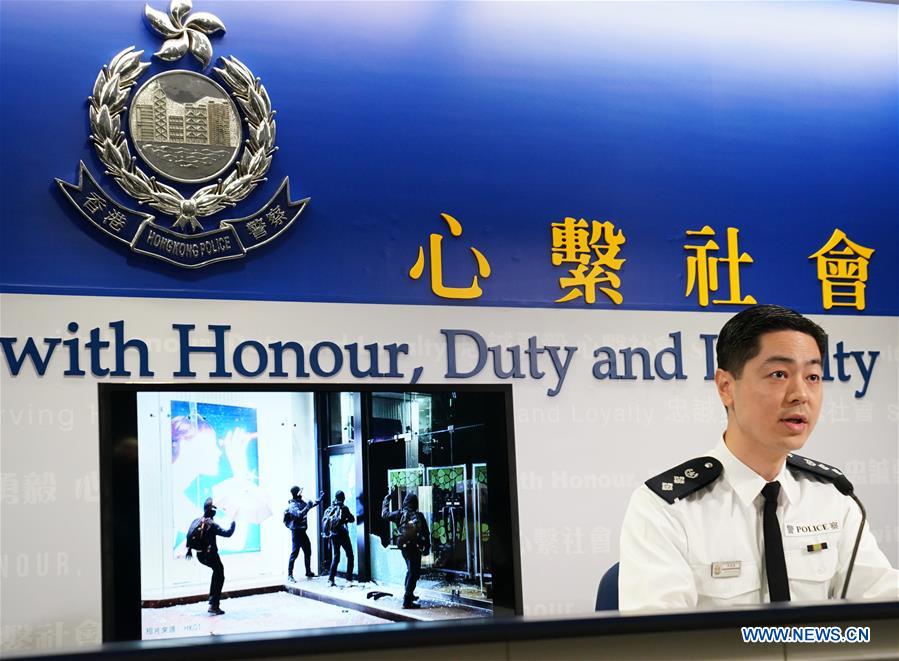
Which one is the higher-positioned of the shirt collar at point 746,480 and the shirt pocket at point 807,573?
the shirt collar at point 746,480

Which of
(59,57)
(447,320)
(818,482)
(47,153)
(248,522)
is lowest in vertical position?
(248,522)

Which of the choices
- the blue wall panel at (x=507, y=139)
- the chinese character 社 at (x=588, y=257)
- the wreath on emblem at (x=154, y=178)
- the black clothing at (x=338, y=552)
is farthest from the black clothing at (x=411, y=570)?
the wreath on emblem at (x=154, y=178)

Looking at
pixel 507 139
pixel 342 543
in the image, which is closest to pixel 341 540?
pixel 342 543

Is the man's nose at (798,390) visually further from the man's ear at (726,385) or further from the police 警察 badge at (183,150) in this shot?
the police 警察 badge at (183,150)

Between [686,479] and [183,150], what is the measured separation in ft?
11.1

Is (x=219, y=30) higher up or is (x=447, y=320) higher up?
Result: (x=219, y=30)

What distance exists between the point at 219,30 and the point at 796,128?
3303 millimetres

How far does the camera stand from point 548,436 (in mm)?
5441

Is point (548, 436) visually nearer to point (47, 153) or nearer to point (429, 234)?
point (429, 234)

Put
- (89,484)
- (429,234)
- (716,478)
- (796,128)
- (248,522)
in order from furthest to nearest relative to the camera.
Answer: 1. (796,128)
2. (429,234)
3. (248,522)
4. (89,484)
5. (716,478)

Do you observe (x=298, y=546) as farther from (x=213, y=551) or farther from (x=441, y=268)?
(x=441, y=268)

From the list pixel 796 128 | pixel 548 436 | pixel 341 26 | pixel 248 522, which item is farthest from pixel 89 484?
pixel 796 128

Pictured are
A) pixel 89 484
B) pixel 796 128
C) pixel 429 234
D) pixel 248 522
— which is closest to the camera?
pixel 89 484

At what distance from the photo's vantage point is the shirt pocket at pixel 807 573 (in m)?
2.34
